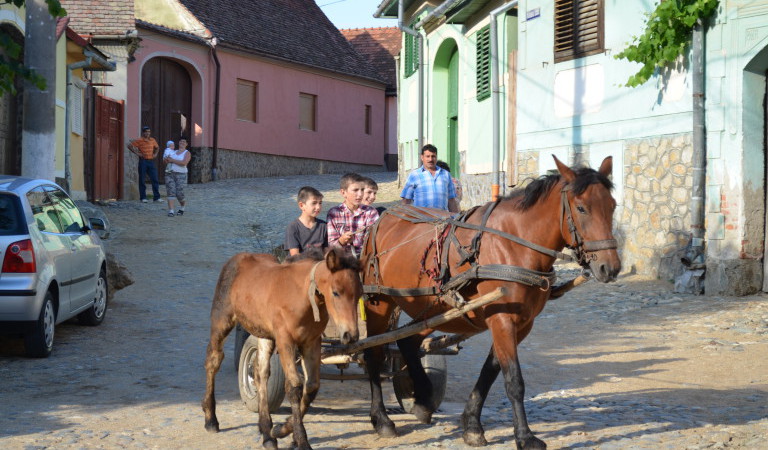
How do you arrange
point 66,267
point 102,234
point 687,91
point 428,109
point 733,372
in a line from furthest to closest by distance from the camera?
point 428,109 → point 687,91 → point 102,234 → point 66,267 → point 733,372

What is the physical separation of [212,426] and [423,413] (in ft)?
4.71

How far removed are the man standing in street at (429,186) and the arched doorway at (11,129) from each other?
29.7 ft

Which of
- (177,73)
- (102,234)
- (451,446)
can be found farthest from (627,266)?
(177,73)

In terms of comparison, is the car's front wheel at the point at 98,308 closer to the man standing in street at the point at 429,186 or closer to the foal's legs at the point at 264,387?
the man standing in street at the point at 429,186

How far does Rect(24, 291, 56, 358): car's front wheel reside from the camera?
8727 mm

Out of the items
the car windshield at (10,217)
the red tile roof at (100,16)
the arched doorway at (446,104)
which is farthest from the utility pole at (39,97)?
the arched doorway at (446,104)

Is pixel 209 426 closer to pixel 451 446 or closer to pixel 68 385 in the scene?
pixel 451 446

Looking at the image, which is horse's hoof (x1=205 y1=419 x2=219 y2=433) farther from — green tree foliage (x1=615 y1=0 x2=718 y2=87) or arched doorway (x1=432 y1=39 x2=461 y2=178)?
arched doorway (x1=432 y1=39 x2=461 y2=178)

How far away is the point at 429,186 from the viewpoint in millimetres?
9797

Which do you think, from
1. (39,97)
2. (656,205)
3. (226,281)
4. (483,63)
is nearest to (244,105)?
(483,63)

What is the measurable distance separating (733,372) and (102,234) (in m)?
6.99

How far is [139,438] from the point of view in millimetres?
6160

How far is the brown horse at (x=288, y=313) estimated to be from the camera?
17.9 feet

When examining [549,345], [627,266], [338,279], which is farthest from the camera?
[627,266]
